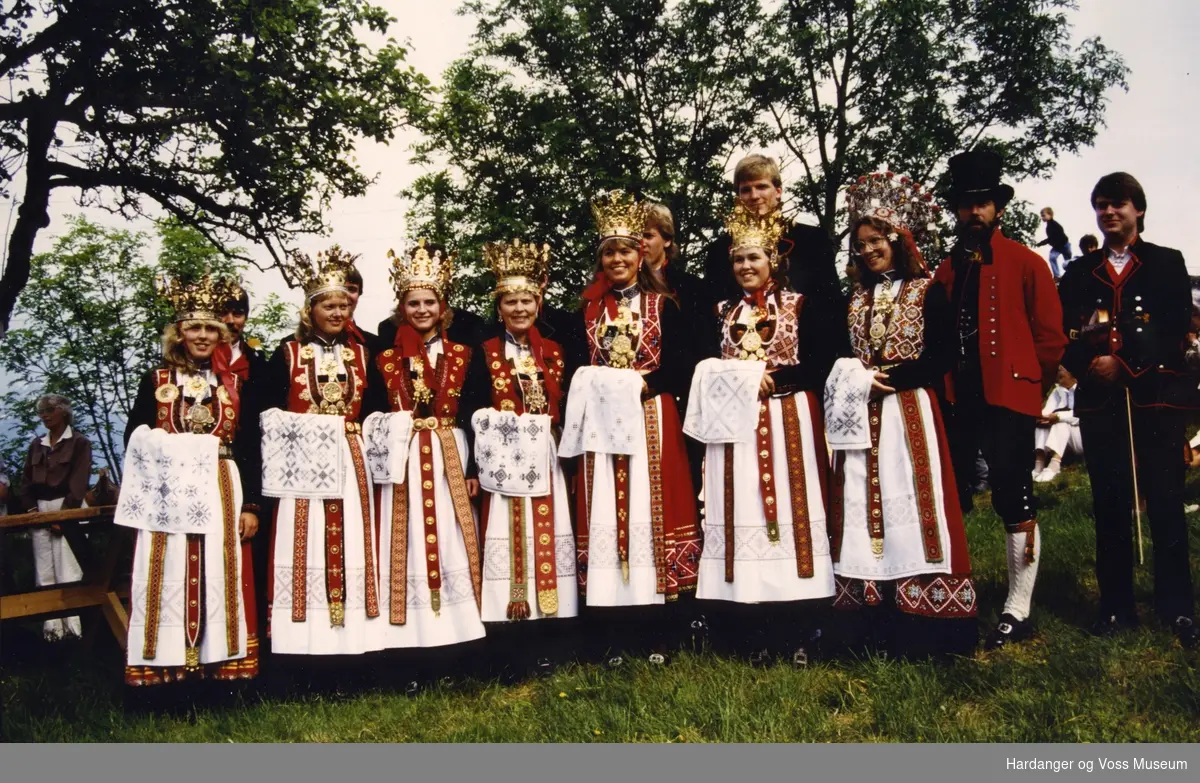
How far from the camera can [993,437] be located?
4.51 meters

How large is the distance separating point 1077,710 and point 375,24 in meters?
5.64

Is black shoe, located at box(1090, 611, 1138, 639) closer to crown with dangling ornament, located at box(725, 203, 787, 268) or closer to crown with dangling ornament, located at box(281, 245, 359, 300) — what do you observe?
crown with dangling ornament, located at box(725, 203, 787, 268)

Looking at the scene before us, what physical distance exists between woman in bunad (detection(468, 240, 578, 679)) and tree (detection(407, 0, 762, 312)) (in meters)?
2.13

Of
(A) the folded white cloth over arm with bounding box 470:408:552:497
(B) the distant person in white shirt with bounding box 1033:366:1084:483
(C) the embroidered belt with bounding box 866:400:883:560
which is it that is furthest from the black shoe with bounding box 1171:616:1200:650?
(B) the distant person in white shirt with bounding box 1033:366:1084:483

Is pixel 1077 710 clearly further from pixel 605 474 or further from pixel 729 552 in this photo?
pixel 605 474

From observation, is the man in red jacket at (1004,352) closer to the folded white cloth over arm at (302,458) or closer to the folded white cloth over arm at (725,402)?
the folded white cloth over arm at (725,402)

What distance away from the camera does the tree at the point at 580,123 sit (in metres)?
7.77

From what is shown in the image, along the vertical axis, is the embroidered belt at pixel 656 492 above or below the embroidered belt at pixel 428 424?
below

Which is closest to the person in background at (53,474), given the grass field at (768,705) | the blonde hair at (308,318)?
the grass field at (768,705)

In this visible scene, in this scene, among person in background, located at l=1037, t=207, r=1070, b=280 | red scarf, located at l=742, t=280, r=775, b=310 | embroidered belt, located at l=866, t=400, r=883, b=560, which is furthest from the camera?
person in background, located at l=1037, t=207, r=1070, b=280

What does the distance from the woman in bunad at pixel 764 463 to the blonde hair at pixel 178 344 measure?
99.1 inches

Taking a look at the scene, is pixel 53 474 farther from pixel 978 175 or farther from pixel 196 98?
pixel 978 175

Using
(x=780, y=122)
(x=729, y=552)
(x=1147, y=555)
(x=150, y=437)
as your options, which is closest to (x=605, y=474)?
(x=729, y=552)

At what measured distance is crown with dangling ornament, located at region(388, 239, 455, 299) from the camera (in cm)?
489
